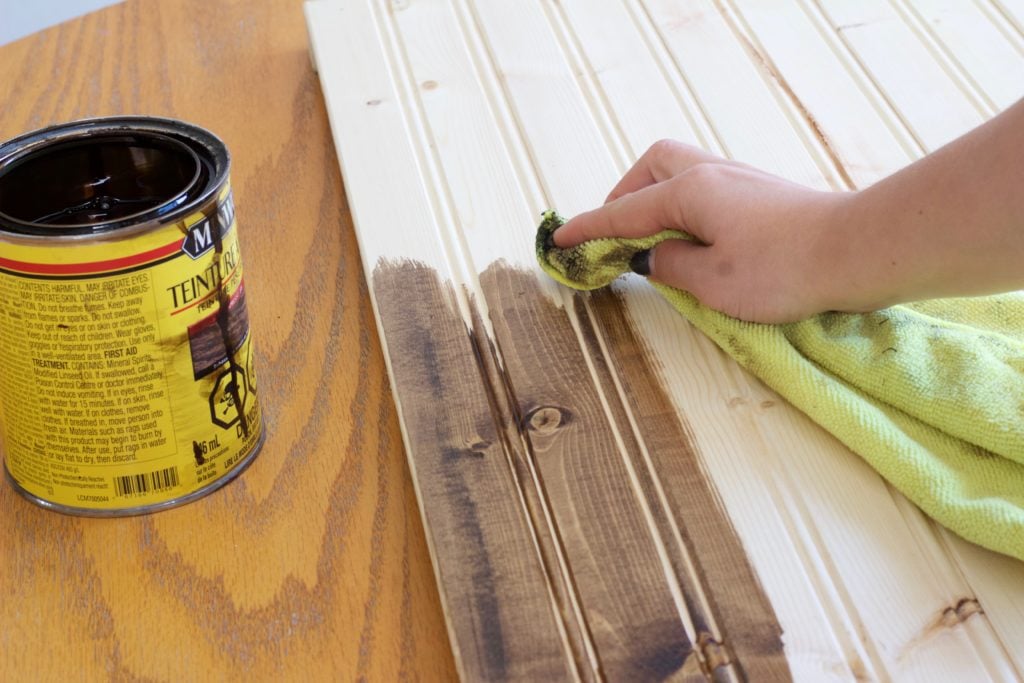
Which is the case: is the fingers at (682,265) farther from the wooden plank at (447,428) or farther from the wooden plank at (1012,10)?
the wooden plank at (1012,10)

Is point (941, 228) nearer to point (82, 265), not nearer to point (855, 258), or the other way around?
point (855, 258)

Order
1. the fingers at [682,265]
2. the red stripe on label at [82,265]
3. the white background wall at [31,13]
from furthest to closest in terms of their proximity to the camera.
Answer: the white background wall at [31,13] → the fingers at [682,265] → the red stripe on label at [82,265]

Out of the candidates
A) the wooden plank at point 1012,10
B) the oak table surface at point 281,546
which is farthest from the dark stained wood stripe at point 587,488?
the wooden plank at point 1012,10

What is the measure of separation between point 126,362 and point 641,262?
440 mm

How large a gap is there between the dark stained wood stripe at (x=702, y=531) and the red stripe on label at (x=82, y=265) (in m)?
0.38

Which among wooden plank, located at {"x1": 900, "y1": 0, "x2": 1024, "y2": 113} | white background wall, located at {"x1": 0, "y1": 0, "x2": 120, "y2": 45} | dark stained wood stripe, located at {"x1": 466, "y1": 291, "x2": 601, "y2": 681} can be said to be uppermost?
dark stained wood stripe, located at {"x1": 466, "y1": 291, "x2": 601, "y2": 681}

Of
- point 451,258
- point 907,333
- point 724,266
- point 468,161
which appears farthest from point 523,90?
point 907,333

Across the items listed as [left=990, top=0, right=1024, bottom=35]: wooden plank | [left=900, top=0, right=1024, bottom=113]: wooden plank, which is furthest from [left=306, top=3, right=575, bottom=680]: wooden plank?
[left=990, top=0, right=1024, bottom=35]: wooden plank

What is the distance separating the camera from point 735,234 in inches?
34.1

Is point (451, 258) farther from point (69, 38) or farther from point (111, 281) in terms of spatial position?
point (69, 38)

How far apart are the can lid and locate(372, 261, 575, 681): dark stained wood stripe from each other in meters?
0.24

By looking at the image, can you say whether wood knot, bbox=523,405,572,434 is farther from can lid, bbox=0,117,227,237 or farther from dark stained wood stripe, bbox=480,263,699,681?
can lid, bbox=0,117,227,237

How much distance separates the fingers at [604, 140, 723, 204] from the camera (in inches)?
38.0

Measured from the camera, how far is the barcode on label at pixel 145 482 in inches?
30.1
